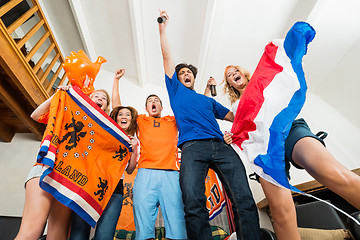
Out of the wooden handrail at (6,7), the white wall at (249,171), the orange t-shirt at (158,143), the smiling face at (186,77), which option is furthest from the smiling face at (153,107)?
the white wall at (249,171)

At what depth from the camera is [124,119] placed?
1.56 m

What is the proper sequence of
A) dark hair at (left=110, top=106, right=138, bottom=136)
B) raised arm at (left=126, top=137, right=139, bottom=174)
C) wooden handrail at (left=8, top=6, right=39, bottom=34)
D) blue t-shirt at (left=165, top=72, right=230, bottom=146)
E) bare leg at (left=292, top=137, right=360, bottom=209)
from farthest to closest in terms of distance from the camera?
wooden handrail at (left=8, top=6, right=39, bottom=34) → dark hair at (left=110, top=106, right=138, bottom=136) → raised arm at (left=126, top=137, right=139, bottom=174) → blue t-shirt at (left=165, top=72, right=230, bottom=146) → bare leg at (left=292, top=137, right=360, bottom=209)

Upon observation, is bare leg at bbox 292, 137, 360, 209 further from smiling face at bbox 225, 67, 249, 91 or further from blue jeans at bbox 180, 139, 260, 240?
smiling face at bbox 225, 67, 249, 91

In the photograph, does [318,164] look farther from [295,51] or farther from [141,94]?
[141,94]

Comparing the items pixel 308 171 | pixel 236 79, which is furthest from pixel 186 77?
pixel 308 171

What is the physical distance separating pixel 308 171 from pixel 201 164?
0.47m

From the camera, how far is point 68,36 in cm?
330

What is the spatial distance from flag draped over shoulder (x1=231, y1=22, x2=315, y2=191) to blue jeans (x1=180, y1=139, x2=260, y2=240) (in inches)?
4.3

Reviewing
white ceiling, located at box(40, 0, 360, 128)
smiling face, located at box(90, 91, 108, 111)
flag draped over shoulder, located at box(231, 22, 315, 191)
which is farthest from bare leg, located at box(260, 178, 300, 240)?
white ceiling, located at box(40, 0, 360, 128)

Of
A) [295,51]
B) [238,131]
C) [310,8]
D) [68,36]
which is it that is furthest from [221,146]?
[68,36]

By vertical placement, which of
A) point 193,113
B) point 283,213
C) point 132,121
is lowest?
point 283,213

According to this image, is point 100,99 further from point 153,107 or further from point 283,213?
point 283,213

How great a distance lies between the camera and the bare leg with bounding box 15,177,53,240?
876 millimetres

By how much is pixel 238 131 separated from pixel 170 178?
481 millimetres
